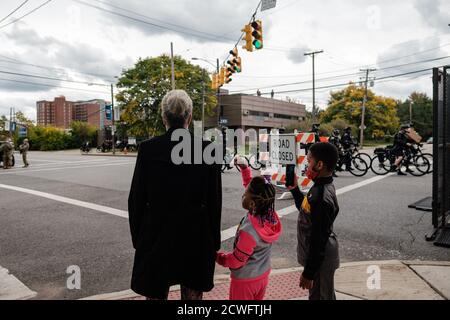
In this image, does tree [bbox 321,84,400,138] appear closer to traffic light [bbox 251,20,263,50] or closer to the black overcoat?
traffic light [bbox 251,20,263,50]

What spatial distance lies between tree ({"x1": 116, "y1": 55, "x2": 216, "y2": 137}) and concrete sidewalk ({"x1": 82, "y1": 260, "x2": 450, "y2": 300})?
122 feet

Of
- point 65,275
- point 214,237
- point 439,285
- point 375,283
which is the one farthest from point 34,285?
point 439,285

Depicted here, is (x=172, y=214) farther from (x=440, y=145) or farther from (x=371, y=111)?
(x=371, y=111)

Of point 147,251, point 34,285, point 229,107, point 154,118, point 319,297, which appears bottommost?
point 34,285

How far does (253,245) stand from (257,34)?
12624 mm

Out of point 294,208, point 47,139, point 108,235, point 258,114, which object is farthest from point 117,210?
point 258,114

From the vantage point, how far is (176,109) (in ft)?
7.11

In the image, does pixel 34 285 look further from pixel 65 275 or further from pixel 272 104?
pixel 272 104

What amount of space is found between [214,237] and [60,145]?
62.7m

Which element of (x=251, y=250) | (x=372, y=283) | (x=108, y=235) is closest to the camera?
(x=251, y=250)

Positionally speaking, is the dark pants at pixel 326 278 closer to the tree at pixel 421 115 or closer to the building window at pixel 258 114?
the building window at pixel 258 114

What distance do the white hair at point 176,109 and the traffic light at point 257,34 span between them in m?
12.2

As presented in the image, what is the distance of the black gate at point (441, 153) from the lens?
5.02m

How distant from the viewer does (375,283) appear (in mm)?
3479
